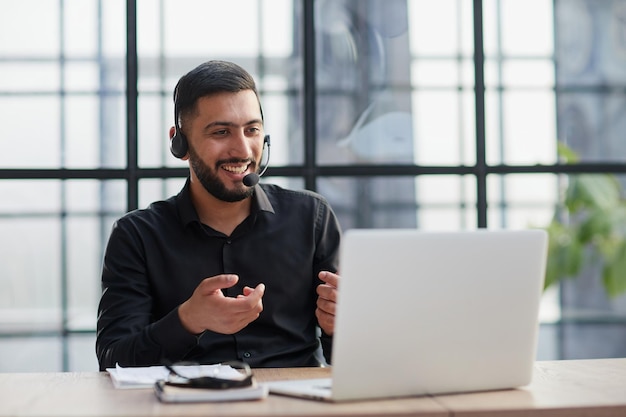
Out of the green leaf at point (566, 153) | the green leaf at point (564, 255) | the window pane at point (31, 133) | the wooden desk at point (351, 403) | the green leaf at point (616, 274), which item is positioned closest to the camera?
the wooden desk at point (351, 403)

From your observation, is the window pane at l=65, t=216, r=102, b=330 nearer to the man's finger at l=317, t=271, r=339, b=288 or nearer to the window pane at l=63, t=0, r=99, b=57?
the window pane at l=63, t=0, r=99, b=57

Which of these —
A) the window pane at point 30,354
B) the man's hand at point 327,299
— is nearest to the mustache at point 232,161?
the man's hand at point 327,299

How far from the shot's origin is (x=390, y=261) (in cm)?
143

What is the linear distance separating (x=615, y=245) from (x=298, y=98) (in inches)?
68.6

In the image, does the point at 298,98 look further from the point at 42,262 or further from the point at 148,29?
the point at 42,262

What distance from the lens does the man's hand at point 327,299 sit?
6.46ft

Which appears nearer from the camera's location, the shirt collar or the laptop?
the laptop

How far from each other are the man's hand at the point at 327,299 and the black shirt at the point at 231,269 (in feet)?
0.67

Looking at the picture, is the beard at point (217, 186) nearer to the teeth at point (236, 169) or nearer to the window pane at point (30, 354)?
the teeth at point (236, 169)

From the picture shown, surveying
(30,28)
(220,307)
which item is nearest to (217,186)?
(220,307)

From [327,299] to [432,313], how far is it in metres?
0.59

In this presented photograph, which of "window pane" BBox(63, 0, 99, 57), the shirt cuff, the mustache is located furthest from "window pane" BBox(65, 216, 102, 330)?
the shirt cuff

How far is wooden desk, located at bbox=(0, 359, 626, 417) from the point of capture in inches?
55.4

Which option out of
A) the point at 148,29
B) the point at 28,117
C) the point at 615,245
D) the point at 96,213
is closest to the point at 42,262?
the point at 96,213
